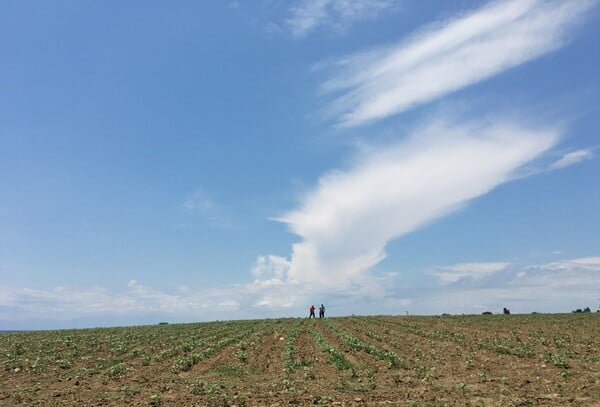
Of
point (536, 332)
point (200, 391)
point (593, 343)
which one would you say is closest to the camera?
point (200, 391)

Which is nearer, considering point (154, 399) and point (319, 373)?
point (154, 399)

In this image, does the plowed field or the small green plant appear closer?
the small green plant

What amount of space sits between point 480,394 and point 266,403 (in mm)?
6654

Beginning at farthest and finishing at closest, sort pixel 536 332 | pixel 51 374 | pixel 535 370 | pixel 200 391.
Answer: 1. pixel 536 332
2. pixel 51 374
3. pixel 535 370
4. pixel 200 391

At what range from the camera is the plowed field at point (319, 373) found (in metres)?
15.0

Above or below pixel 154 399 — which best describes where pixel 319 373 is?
above

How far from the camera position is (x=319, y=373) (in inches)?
782

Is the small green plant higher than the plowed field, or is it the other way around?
the plowed field

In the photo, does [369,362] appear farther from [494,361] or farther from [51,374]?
[51,374]

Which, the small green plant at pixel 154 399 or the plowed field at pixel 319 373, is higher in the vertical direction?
the plowed field at pixel 319 373

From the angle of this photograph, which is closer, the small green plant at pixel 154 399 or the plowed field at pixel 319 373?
the small green plant at pixel 154 399

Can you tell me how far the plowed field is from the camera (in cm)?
1500

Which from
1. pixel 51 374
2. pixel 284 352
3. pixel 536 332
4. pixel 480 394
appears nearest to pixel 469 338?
pixel 536 332

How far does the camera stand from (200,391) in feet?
53.7
